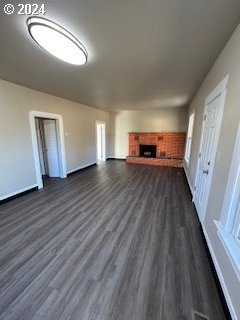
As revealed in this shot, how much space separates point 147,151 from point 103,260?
582 cm

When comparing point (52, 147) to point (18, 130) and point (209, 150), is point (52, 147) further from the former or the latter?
point (209, 150)

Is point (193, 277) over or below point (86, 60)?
below

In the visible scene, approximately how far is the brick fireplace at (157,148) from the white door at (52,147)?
3.30 meters

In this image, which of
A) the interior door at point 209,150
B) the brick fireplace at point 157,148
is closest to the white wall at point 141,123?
the brick fireplace at point 157,148

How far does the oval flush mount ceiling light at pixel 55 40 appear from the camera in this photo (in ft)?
4.55

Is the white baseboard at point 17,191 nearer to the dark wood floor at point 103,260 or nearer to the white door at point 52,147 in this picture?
the dark wood floor at point 103,260

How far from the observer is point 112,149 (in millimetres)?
7793

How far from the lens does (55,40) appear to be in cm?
157

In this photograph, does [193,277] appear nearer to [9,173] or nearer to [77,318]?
[77,318]

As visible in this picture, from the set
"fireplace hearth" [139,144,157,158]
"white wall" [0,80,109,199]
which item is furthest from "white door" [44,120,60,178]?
"fireplace hearth" [139,144,157,158]

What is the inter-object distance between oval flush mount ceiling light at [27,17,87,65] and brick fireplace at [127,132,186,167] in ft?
17.3

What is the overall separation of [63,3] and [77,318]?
2455mm

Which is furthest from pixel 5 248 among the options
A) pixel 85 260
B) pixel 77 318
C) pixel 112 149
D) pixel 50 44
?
pixel 112 149

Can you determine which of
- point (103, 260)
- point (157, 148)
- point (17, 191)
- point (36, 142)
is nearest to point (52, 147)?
point (36, 142)
